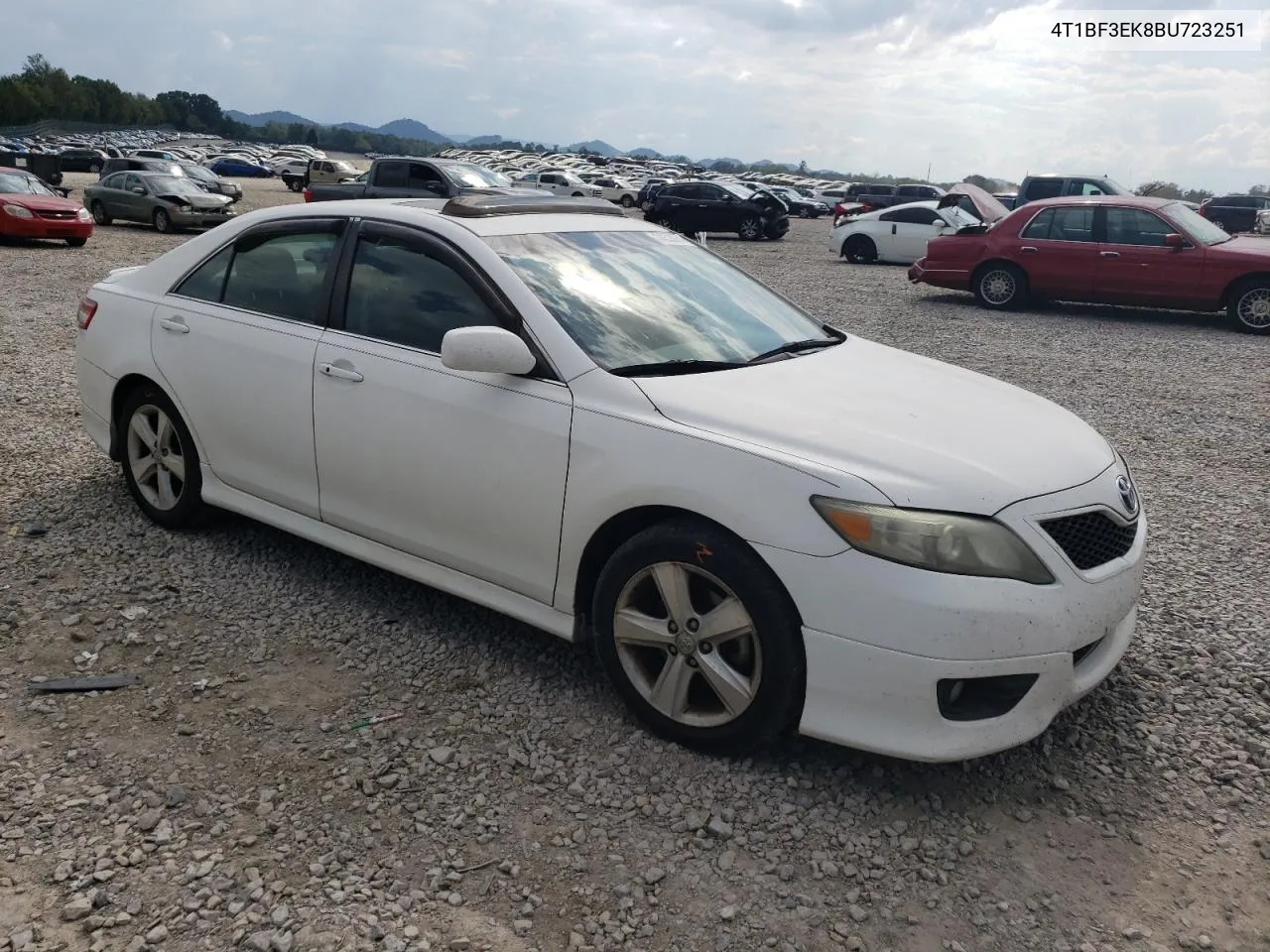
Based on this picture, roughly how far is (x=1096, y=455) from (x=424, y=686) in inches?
95.1

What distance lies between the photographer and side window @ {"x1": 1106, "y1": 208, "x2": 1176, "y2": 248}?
12.7 m

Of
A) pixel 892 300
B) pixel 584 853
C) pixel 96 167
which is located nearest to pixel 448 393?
pixel 584 853

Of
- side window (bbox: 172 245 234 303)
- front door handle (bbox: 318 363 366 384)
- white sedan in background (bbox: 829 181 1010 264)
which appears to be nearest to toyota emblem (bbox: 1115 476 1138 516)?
front door handle (bbox: 318 363 366 384)

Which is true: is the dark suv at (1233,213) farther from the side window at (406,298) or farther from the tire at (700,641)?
the tire at (700,641)

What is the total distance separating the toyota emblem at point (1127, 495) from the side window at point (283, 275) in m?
3.01

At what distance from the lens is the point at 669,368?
351cm

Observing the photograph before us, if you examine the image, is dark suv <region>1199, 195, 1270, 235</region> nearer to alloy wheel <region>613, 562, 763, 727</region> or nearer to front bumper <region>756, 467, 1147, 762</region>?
front bumper <region>756, 467, 1147, 762</region>

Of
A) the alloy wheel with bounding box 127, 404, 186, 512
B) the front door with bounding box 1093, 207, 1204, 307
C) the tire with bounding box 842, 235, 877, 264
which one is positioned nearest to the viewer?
the alloy wheel with bounding box 127, 404, 186, 512

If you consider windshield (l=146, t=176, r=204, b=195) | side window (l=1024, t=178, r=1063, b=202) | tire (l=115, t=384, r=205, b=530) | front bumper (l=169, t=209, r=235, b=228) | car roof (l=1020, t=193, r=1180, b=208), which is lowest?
tire (l=115, t=384, r=205, b=530)

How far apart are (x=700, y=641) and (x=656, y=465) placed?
0.54 metres

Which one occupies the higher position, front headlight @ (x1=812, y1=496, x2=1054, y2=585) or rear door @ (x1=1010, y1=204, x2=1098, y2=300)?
rear door @ (x1=1010, y1=204, x2=1098, y2=300)

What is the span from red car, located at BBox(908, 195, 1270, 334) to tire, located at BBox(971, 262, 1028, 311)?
0.04 ft

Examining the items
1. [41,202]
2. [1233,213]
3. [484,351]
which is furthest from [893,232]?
[484,351]

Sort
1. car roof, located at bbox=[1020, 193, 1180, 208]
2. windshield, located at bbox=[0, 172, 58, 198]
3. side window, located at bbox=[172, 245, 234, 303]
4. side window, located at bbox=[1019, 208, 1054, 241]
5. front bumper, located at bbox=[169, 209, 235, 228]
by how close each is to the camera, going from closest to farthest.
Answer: side window, located at bbox=[172, 245, 234, 303] → car roof, located at bbox=[1020, 193, 1180, 208] → side window, located at bbox=[1019, 208, 1054, 241] → windshield, located at bbox=[0, 172, 58, 198] → front bumper, located at bbox=[169, 209, 235, 228]
